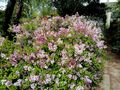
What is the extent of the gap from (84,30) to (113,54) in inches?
266

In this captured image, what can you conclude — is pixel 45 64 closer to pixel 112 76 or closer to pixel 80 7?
pixel 112 76

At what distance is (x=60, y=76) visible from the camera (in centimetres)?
459

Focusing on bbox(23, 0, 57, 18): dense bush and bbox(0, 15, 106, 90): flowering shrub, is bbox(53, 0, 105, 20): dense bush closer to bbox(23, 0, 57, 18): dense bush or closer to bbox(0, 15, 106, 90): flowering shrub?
bbox(23, 0, 57, 18): dense bush

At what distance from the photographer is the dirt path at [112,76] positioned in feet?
25.5

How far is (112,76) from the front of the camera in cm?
903

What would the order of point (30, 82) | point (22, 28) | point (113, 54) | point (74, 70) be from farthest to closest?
point (113, 54) → point (22, 28) → point (74, 70) → point (30, 82)

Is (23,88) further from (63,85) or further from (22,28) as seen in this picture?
(22,28)

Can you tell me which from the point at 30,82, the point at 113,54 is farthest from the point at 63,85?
the point at 113,54

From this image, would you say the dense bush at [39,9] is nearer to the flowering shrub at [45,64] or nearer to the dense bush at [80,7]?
the dense bush at [80,7]

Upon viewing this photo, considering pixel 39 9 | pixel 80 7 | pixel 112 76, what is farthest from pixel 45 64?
pixel 39 9

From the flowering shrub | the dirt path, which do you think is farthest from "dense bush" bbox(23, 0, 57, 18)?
the flowering shrub

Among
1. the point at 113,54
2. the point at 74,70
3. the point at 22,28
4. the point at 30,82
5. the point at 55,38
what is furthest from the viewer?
the point at 113,54

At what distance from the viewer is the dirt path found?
7777 mm

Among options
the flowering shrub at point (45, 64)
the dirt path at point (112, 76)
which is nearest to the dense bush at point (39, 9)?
the dirt path at point (112, 76)
